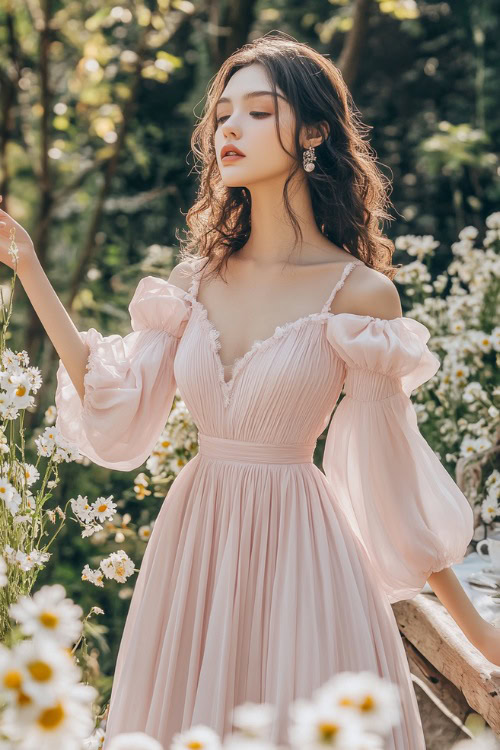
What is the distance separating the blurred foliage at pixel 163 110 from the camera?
447 centimetres

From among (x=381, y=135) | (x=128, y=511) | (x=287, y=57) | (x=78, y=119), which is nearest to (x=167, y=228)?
(x=78, y=119)

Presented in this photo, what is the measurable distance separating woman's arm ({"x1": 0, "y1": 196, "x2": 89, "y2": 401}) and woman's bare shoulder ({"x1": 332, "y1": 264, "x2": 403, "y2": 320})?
0.57 m

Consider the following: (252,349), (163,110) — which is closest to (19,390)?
(252,349)

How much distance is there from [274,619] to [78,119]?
442 cm

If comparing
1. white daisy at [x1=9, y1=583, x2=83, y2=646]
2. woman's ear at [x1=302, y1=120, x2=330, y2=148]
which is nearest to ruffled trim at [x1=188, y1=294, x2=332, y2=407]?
woman's ear at [x1=302, y1=120, x2=330, y2=148]

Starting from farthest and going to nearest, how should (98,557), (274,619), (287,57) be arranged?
(98,557) → (287,57) → (274,619)

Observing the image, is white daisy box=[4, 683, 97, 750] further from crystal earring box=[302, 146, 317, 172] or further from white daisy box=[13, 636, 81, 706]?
crystal earring box=[302, 146, 317, 172]

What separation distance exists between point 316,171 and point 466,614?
39.5 inches

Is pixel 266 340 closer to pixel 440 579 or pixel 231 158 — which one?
pixel 231 158

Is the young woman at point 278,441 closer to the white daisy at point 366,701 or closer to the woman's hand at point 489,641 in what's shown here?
the woman's hand at point 489,641

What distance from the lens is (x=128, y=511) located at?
3406 millimetres

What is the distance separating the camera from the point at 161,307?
1991 millimetres

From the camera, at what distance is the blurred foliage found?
4473mm

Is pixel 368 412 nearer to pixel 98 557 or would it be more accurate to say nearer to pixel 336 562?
pixel 336 562
